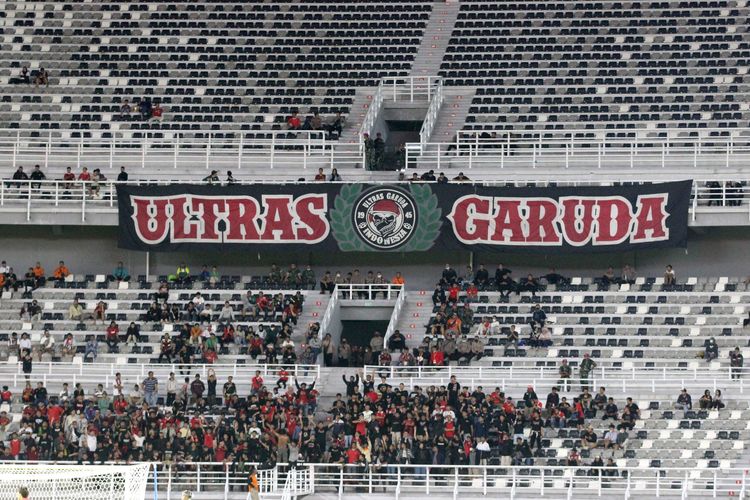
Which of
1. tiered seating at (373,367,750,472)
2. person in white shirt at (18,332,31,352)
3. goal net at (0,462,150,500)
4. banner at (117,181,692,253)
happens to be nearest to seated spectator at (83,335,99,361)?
person in white shirt at (18,332,31,352)

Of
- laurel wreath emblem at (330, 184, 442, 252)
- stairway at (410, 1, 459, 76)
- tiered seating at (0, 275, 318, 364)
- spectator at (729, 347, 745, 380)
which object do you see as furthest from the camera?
stairway at (410, 1, 459, 76)

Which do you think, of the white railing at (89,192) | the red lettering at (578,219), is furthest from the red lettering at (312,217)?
the red lettering at (578,219)

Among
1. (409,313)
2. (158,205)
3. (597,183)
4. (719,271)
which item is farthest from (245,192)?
(719,271)

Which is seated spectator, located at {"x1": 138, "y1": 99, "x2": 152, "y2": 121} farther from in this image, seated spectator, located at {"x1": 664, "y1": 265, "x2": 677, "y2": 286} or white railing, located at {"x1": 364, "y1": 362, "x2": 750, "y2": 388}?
seated spectator, located at {"x1": 664, "y1": 265, "x2": 677, "y2": 286}

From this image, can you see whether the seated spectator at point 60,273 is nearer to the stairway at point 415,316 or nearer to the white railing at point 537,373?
the stairway at point 415,316

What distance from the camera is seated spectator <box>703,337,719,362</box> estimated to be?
4600 cm

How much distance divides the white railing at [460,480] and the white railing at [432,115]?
13161mm

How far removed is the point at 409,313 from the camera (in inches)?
1929

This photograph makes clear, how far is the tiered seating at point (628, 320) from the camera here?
1831 inches

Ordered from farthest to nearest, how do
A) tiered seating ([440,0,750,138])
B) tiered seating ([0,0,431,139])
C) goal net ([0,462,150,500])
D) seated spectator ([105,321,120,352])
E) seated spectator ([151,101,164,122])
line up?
1. tiered seating ([0,0,431,139])
2. seated spectator ([151,101,164,122])
3. tiered seating ([440,0,750,138])
4. seated spectator ([105,321,120,352])
5. goal net ([0,462,150,500])

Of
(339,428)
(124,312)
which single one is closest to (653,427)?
(339,428)

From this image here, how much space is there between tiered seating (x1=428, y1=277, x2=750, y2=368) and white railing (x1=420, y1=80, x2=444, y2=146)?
236 inches

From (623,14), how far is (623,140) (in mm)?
6266

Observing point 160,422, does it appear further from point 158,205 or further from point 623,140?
point 623,140
